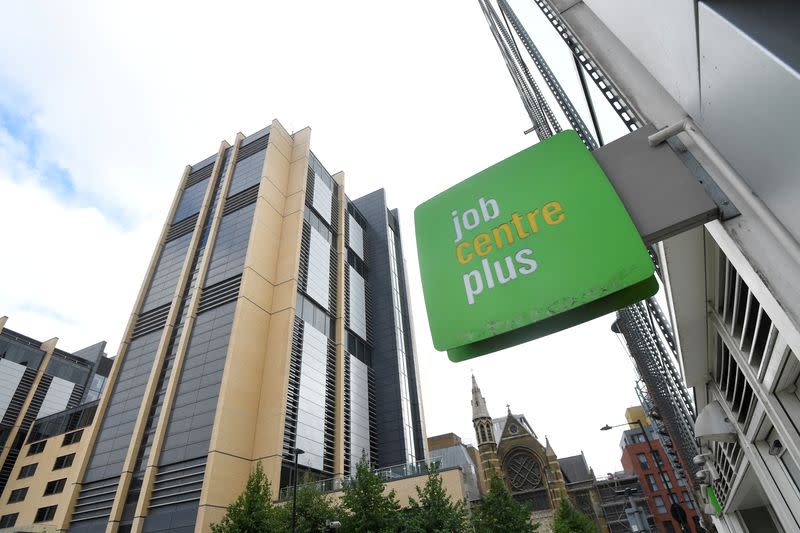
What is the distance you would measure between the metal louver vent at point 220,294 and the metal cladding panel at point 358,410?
12.0 meters

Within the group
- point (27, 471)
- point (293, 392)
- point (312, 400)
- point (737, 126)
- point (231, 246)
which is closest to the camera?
point (737, 126)

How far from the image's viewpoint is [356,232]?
48.4 metres

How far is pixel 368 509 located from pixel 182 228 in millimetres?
33504

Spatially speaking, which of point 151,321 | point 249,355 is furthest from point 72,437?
point 249,355

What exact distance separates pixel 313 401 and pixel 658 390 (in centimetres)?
2783

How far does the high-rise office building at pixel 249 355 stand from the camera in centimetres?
2480

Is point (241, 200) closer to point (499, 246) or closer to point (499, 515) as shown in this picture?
point (499, 515)

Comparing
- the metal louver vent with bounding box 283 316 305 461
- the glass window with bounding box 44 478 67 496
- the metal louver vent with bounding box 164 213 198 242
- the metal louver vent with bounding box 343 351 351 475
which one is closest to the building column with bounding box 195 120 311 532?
the metal louver vent with bounding box 283 316 305 461

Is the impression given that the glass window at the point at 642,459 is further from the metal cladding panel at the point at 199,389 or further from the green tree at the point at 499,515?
the metal cladding panel at the point at 199,389

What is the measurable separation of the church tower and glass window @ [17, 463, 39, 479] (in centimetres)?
5244

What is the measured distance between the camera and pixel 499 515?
23547 mm

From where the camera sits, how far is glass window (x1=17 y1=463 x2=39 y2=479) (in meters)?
38.4

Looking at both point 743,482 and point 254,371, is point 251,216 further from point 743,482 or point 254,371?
A: point 743,482

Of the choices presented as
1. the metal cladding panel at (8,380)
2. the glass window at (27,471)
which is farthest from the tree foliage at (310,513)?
the metal cladding panel at (8,380)
